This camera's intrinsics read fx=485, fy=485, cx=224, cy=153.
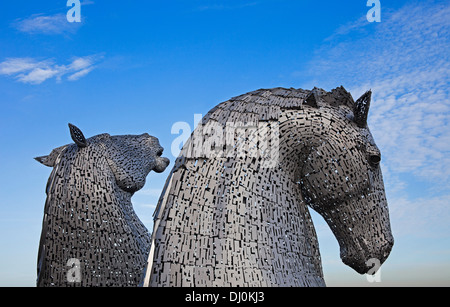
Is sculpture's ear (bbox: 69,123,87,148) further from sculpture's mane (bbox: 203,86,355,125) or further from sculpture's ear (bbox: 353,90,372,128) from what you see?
sculpture's ear (bbox: 353,90,372,128)

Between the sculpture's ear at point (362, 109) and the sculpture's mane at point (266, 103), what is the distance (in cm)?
13

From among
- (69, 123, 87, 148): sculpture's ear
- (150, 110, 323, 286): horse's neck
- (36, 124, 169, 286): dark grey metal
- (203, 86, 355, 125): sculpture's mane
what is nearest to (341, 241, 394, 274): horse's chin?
(150, 110, 323, 286): horse's neck

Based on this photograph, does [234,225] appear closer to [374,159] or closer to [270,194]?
[270,194]

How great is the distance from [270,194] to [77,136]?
2621 millimetres

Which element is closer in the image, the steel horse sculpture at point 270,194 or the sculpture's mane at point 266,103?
the steel horse sculpture at point 270,194

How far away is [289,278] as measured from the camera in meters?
2.41

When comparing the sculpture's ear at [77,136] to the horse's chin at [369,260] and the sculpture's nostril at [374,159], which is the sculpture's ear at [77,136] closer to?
the horse's chin at [369,260]

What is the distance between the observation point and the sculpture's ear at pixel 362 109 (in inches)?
115

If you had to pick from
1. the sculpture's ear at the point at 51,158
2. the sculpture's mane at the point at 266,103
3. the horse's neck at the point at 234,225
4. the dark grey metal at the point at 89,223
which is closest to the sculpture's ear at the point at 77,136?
the dark grey metal at the point at 89,223

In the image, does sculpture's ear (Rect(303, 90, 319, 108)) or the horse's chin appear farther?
the horse's chin

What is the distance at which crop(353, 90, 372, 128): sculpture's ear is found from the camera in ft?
9.57
